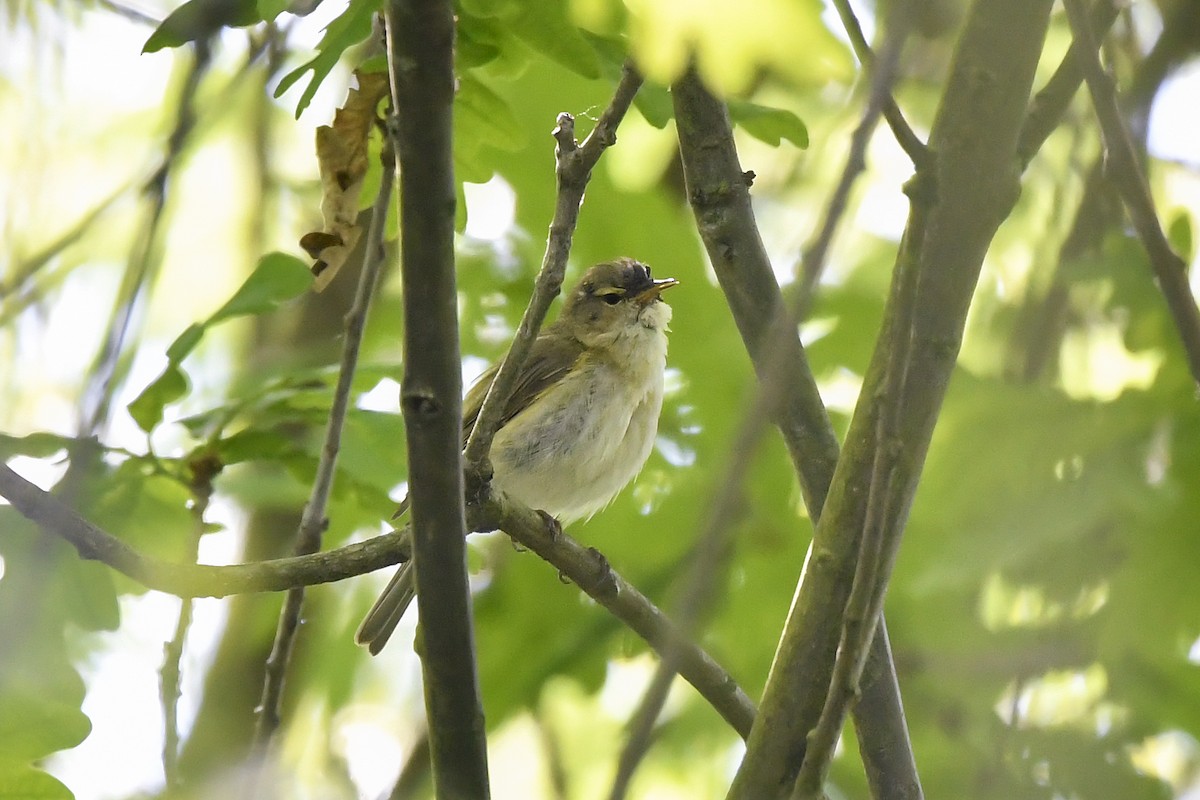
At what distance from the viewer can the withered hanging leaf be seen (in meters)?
2.92

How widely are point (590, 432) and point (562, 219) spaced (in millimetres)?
2471

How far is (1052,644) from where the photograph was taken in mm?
3957

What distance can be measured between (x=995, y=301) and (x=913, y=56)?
1.31 metres

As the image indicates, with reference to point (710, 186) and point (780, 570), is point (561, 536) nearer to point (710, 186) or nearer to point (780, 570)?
point (710, 186)

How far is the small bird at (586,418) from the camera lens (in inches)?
187

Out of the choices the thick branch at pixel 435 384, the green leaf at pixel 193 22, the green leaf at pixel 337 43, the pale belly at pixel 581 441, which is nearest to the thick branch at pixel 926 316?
the thick branch at pixel 435 384

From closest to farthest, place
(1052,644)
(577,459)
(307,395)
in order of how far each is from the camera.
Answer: (307,395) → (1052,644) → (577,459)

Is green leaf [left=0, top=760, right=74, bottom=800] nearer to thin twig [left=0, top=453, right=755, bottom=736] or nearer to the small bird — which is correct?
thin twig [left=0, top=453, right=755, bottom=736]

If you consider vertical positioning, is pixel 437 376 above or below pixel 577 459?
below

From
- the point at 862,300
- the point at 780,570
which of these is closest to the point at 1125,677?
the point at 780,570

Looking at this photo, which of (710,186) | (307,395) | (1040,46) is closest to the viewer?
(1040,46)

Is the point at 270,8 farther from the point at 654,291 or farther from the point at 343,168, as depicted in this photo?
the point at 654,291

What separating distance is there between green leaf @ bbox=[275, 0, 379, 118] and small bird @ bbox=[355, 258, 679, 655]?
7.55 ft

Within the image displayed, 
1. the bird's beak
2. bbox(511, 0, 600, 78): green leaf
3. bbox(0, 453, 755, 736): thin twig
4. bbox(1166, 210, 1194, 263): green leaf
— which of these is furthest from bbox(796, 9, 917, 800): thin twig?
the bird's beak
